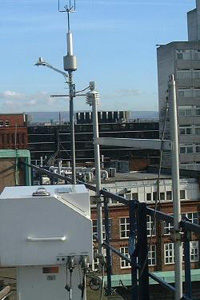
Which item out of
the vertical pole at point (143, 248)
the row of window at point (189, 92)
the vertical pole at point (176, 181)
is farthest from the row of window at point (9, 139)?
the vertical pole at point (176, 181)

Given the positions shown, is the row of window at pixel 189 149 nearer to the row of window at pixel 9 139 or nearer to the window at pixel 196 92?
the window at pixel 196 92

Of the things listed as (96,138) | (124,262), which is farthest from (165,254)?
(96,138)

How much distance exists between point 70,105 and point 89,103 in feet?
4.58

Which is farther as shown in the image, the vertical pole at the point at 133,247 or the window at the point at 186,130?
the window at the point at 186,130

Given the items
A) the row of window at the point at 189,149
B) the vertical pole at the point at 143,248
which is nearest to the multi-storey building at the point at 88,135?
the row of window at the point at 189,149

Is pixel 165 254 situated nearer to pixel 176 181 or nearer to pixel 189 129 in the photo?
pixel 189 129

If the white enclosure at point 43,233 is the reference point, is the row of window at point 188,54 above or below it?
above

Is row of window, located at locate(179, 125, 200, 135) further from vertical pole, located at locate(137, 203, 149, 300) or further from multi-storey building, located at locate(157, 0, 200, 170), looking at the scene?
vertical pole, located at locate(137, 203, 149, 300)

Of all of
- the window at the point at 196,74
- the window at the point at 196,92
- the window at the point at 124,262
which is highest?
the window at the point at 196,74

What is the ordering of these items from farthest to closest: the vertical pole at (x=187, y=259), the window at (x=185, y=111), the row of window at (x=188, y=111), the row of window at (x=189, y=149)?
1. the row of window at (x=188, y=111)
2. the window at (x=185, y=111)
3. the row of window at (x=189, y=149)
4. the vertical pole at (x=187, y=259)

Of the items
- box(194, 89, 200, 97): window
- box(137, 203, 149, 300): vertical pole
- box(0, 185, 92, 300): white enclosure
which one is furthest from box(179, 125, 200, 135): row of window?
box(0, 185, 92, 300): white enclosure

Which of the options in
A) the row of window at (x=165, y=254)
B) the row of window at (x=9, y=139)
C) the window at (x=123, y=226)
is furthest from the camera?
the row of window at (x=9, y=139)

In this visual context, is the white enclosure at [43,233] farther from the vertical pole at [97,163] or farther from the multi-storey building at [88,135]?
the multi-storey building at [88,135]

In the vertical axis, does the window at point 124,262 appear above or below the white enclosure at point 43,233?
below
